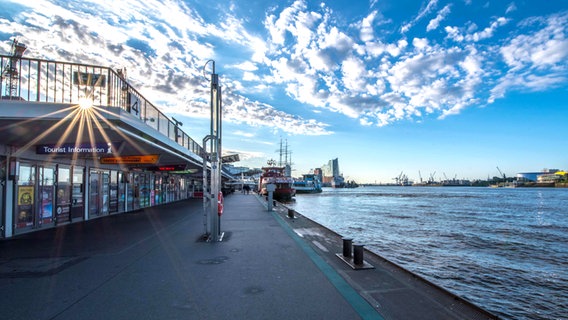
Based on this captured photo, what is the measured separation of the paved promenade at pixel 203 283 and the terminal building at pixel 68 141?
194 centimetres

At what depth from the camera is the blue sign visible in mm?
9367

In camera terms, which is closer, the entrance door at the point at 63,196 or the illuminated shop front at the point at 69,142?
the illuminated shop front at the point at 69,142

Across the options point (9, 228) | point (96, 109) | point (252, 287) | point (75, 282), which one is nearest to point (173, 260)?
point (75, 282)

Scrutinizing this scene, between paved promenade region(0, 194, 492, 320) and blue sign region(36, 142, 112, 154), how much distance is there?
2498 mm

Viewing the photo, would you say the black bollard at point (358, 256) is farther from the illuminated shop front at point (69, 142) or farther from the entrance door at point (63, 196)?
the entrance door at point (63, 196)

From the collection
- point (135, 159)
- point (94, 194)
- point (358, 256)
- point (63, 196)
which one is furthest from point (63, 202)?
point (358, 256)

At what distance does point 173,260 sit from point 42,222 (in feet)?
23.6

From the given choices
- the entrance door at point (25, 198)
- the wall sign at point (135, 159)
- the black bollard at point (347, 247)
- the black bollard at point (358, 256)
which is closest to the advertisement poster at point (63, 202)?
the entrance door at point (25, 198)

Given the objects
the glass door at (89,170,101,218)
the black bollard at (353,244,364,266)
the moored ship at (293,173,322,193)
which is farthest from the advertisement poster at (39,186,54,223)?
the moored ship at (293,173,322,193)

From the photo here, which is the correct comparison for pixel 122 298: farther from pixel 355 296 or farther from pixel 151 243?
pixel 151 243

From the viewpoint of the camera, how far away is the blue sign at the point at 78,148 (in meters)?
9.37

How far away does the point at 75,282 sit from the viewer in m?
5.62

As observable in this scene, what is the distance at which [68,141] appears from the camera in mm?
9969

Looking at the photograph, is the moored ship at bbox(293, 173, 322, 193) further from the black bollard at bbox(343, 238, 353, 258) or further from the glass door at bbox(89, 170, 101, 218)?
the black bollard at bbox(343, 238, 353, 258)
